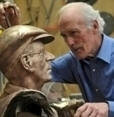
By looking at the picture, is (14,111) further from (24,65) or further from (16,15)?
(16,15)

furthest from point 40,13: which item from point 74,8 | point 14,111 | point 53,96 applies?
point 14,111

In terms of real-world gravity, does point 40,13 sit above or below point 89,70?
below

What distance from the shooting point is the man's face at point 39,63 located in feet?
6.48

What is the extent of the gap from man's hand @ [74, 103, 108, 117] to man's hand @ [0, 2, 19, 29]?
658mm

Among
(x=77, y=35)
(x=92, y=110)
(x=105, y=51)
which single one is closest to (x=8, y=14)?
(x=77, y=35)

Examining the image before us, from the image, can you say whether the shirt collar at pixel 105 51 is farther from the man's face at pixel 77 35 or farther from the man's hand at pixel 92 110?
the man's hand at pixel 92 110

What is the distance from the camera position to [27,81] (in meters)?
1.97

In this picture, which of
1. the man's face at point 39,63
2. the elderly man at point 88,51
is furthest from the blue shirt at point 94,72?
the man's face at point 39,63

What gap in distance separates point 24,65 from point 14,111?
274 millimetres

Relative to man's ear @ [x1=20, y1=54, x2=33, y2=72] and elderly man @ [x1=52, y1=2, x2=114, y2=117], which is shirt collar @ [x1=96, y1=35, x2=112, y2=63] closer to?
elderly man @ [x1=52, y1=2, x2=114, y2=117]

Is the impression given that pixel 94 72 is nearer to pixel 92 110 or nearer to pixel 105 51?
pixel 105 51

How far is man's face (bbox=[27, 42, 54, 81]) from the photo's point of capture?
77.7 inches

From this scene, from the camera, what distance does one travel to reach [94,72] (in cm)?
247

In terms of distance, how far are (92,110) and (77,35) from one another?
567mm
